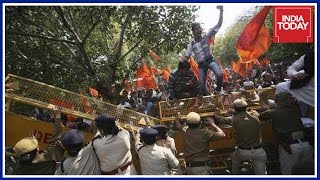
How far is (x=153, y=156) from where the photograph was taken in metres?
4.52

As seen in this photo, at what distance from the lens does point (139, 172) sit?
198 inches

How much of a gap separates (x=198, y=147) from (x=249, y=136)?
765 mm

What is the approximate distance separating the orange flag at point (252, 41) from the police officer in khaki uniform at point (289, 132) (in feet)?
7.52

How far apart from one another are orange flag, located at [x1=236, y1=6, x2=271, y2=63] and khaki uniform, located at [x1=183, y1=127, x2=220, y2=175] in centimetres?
282

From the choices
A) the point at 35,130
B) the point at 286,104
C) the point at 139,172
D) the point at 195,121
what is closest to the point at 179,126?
the point at 195,121

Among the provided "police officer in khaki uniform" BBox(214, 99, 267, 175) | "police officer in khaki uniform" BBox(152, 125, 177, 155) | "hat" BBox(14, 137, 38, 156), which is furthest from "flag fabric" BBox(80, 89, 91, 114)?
"police officer in khaki uniform" BBox(214, 99, 267, 175)

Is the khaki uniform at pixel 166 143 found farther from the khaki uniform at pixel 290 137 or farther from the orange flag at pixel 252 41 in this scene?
the orange flag at pixel 252 41

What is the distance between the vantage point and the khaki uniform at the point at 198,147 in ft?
16.3

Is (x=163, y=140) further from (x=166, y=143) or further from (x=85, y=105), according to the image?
(x=85, y=105)

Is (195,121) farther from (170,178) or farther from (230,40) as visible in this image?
(230,40)

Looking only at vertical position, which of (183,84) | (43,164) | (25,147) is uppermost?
(183,84)

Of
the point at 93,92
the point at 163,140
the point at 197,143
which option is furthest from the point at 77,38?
the point at 197,143

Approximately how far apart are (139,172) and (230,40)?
36726 millimetres

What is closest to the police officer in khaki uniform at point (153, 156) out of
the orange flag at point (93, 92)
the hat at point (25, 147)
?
→ the hat at point (25, 147)
